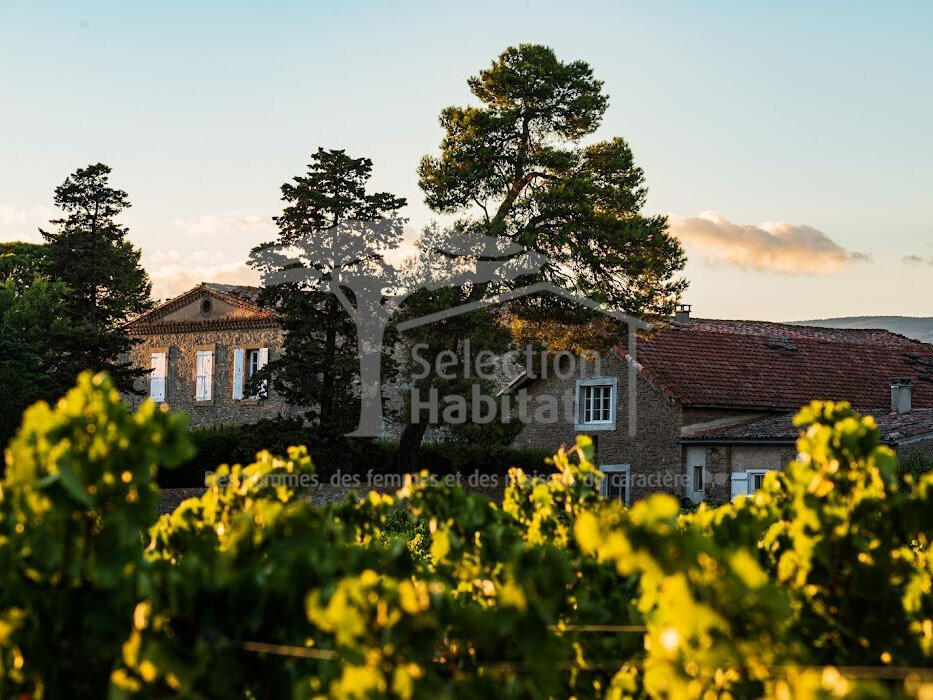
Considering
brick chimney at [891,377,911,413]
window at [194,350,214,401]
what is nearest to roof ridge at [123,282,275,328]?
window at [194,350,214,401]

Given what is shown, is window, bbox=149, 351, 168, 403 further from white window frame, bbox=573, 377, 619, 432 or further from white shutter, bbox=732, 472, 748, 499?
white shutter, bbox=732, 472, 748, 499

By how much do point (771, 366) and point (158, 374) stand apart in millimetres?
20361

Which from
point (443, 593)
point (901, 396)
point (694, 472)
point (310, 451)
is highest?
point (901, 396)

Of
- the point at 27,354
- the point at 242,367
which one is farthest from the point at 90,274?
the point at 242,367

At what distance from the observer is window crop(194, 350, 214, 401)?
3981cm

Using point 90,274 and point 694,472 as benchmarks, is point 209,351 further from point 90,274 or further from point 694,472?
point 694,472

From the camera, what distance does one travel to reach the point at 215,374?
39.8 m

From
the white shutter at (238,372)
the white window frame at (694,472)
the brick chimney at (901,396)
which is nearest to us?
the white window frame at (694,472)

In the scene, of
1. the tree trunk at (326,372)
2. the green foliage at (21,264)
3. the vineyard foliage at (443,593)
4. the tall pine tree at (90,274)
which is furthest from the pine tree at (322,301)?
the green foliage at (21,264)

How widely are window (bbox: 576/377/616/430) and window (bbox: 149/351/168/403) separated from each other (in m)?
15.4

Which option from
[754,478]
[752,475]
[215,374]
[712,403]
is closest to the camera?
[752,475]

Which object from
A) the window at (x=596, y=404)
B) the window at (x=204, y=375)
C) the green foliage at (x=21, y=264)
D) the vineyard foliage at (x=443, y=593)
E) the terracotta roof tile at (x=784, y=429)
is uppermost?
the green foliage at (x=21, y=264)

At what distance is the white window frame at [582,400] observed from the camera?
32.7 meters

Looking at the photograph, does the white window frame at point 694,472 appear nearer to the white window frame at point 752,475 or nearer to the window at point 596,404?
the white window frame at point 752,475
